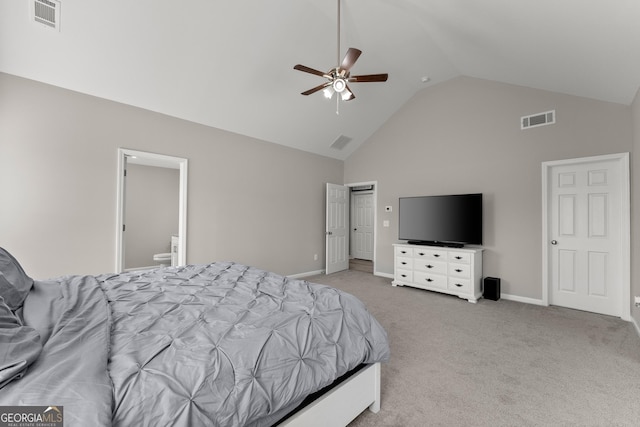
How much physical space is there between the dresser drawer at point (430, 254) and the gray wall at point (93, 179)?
2.66 metres

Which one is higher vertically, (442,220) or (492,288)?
(442,220)

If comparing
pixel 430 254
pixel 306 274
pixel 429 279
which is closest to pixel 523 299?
pixel 429 279

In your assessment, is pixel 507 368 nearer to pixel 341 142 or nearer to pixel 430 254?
pixel 430 254

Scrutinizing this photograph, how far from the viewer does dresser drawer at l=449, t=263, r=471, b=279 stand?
4039mm

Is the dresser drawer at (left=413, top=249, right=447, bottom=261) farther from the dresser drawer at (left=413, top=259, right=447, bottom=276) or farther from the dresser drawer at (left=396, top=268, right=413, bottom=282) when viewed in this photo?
the dresser drawer at (left=396, top=268, right=413, bottom=282)

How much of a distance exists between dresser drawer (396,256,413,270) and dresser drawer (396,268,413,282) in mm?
72

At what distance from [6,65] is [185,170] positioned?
6.24ft

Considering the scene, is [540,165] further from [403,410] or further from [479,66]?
[403,410]

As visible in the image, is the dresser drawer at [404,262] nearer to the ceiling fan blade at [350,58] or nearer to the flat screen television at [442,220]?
the flat screen television at [442,220]

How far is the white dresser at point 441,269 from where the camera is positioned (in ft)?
13.2

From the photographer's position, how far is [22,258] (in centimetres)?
278

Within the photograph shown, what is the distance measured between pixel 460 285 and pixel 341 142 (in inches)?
139

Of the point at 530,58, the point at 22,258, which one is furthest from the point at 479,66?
the point at 22,258

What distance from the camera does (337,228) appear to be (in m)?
5.97
